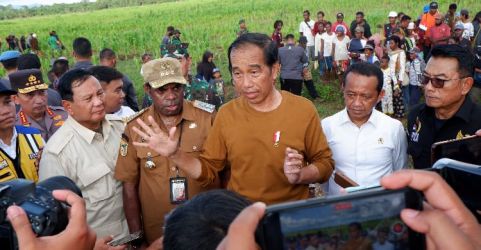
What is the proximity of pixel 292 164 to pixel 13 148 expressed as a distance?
181cm

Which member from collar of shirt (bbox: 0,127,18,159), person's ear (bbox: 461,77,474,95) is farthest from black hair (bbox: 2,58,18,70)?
person's ear (bbox: 461,77,474,95)

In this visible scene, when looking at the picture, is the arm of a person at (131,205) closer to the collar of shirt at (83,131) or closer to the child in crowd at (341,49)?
the collar of shirt at (83,131)

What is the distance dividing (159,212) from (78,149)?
60 cm

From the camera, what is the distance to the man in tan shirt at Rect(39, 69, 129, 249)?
99.7 inches

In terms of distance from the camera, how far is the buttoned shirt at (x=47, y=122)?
12.3ft

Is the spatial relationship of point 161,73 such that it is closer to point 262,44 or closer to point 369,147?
point 262,44

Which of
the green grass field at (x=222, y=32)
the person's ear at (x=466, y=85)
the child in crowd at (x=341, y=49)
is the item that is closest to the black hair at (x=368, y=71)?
the person's ear at (x=466, y=85)

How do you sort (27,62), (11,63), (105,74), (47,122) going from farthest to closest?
(11,63) < (27,62) < (47,122) < (105,74)

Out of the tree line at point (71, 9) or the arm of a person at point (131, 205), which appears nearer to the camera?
the arm of a person at point (131, 205)

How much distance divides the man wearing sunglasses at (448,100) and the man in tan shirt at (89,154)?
6.11 ft

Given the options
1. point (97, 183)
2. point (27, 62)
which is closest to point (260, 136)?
point (97, 183)

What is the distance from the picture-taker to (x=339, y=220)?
99 centimetres

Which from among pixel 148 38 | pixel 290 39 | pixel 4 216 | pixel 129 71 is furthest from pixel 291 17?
pixel 4 216

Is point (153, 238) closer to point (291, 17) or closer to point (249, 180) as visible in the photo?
point (249, 180)
